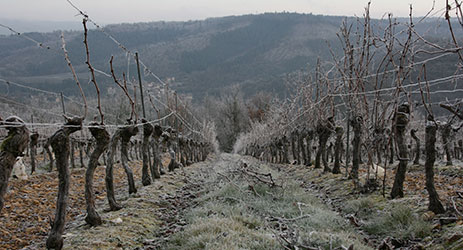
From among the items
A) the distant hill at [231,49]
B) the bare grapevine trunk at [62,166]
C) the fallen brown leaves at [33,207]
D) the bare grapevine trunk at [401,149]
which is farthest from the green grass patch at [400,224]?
the distant hill at [231,49]

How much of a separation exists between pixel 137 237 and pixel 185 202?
125 inches

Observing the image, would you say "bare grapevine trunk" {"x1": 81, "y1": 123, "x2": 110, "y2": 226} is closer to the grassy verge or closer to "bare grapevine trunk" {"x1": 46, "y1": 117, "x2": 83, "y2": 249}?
"bare grapevine trunk" {"x1": 46, "y1": 117, "x2": 83, "y2": 249}

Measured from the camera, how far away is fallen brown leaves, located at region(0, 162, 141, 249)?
5.72 meters

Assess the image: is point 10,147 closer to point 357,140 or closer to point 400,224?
point 400,224

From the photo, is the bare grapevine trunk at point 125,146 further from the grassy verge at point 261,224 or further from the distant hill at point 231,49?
the distant hill at point 231,49

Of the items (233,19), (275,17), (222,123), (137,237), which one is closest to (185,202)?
(137,237)

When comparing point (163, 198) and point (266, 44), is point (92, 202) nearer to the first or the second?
point (163, 198)

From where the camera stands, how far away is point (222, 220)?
219 inches

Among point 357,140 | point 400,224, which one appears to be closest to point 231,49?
point 357,140

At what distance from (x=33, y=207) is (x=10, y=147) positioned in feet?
15.5

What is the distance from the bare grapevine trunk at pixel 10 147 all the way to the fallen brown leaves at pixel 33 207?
3.41ft

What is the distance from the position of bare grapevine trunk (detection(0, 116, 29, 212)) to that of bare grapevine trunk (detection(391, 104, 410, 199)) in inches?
250

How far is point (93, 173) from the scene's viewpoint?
594 centimetres

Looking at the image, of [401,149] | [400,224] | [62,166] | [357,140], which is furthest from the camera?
[357,140]
